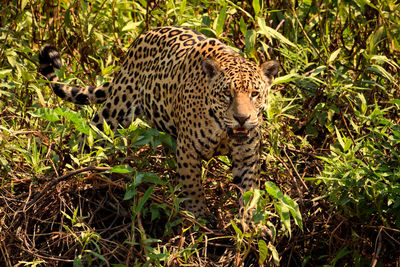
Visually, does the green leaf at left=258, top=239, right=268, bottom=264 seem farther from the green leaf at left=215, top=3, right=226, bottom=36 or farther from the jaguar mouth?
the green leaf at left=215, top=3, right=226, bottom=36

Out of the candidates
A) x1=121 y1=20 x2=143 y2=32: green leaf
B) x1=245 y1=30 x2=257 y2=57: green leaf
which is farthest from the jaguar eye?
x1=121 y1=20 x2=143 y2=32: green leaf

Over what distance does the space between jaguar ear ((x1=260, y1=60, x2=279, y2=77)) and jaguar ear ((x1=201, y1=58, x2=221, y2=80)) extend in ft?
1.21

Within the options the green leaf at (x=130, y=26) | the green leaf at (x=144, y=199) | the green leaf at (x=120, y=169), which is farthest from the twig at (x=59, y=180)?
the green leaf at (x=130, y=26)

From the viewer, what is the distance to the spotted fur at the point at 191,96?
5.67 metres

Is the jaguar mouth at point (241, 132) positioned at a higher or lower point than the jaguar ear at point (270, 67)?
lower

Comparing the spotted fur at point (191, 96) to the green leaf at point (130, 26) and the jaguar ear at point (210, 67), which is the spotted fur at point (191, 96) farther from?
the green leaf at point (130, 26)

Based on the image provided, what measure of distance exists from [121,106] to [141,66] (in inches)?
16.0

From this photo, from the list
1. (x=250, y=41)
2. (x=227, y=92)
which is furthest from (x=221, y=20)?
(x=227, y=92)

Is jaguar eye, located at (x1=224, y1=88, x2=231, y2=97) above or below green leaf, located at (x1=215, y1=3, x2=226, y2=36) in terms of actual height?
below

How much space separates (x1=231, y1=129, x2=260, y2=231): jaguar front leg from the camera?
19.3ft

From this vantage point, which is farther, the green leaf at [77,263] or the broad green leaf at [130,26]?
the broad green leaf at [130,26]

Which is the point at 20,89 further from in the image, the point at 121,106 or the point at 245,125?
the point at 245,125

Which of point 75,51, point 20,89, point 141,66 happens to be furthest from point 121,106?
point 75,51

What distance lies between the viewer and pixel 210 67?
19.1 ft
